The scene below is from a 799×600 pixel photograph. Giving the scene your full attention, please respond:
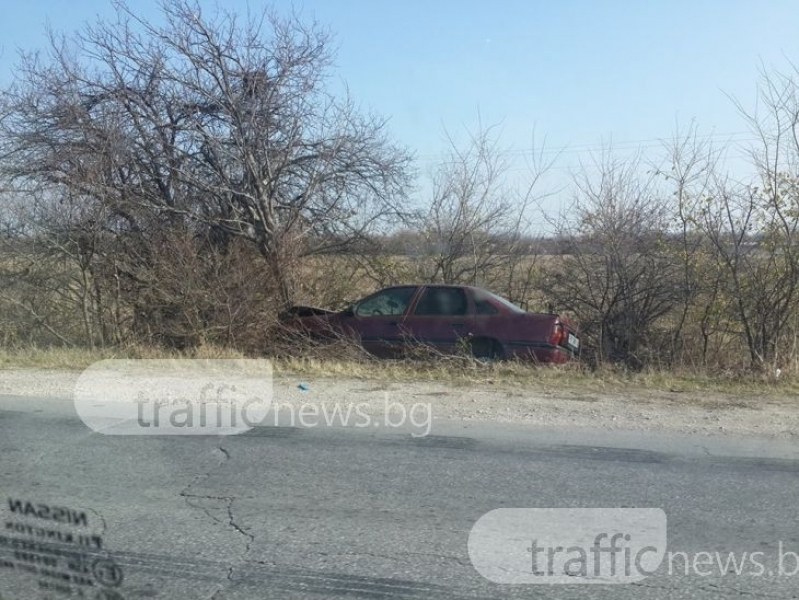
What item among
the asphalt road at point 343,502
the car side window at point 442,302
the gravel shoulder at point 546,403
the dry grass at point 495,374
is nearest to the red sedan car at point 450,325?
the car side window at point 442,302

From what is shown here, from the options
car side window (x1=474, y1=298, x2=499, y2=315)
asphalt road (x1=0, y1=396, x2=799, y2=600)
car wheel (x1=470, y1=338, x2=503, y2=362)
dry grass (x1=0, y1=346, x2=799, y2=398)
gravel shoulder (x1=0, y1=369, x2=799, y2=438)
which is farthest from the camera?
car side window (x1=474, y1=298, x2=499, y2=315)

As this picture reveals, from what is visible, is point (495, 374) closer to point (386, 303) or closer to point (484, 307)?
point (484, 307)

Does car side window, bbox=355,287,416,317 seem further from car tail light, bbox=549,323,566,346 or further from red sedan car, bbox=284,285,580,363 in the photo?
car tail light, bbox=549,323,566,346

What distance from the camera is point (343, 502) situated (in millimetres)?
5902

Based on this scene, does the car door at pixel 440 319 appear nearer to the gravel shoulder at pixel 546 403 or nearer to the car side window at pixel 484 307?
the car side window at pixel 484 307

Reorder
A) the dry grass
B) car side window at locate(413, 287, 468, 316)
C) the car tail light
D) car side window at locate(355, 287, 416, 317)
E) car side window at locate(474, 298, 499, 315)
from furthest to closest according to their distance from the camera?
car side window at locate(355, 287, 416, 317)
car side window at locate(413, 287, 468, 316)
car side window at locate(474, 298, 499, 315)
the car tail light
the dry grass

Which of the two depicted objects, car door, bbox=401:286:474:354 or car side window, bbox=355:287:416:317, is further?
car side window, bbox=355:287:416:317

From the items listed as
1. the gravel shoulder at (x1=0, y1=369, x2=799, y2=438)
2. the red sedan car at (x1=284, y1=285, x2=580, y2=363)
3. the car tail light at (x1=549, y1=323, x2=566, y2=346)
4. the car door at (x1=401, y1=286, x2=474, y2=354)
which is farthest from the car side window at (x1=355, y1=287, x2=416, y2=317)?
the car tail light at (x1=549, y1=323, x2=566, y2=346)

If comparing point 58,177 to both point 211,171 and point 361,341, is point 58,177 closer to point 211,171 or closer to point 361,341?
point 211,171

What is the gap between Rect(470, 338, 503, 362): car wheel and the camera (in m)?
12.2

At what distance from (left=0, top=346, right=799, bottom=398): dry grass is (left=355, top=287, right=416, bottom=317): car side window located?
0.84m

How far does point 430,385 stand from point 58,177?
859 cm

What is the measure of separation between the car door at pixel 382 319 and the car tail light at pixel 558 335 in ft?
7.15

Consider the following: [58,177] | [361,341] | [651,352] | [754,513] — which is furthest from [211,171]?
[754,513]
